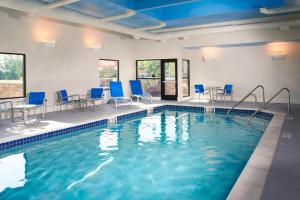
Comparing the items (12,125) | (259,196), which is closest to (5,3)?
(12,125)

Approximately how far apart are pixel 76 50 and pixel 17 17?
2.40 metres

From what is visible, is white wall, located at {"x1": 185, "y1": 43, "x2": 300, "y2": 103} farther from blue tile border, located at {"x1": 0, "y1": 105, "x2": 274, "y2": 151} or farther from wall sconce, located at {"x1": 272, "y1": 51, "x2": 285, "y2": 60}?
blue tile border, located at {"x1": 0, "y1": 105, "x2": 274, "y2": 151}

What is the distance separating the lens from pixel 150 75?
1254 cm

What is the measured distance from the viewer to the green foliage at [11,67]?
294 inches

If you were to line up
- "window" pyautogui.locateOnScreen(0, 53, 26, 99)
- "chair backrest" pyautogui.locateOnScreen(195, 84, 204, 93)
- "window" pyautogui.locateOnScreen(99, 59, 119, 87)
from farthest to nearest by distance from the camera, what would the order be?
"chair backrest" pyautogui.locateOnScreen(195, 84, 204, 93) < "window" pyautogui.locateOnScreen(99, 59, 119, 87) < "window" pyautogui.locateOnScreen(0, 53, 26, 99)

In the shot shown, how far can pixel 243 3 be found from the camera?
6.57 meters

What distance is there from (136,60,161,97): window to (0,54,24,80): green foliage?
5.90 metres

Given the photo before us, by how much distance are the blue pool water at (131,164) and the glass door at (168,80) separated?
5.28 m

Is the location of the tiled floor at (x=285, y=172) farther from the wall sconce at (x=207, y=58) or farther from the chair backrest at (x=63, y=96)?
the wall sconce at (x=207, y=58)

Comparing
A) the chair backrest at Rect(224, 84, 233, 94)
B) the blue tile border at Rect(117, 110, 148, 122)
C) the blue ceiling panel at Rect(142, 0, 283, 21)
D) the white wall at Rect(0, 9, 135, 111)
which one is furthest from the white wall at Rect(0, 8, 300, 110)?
the blue ceiling panel at Rect(142, 0, 283, 21)

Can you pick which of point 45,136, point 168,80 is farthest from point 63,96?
point 168,80

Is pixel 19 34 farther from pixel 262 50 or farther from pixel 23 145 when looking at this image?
pixel 262 50

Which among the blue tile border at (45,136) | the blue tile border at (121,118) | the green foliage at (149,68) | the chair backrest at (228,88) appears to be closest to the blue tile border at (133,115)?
the blue tile border at (121,118)

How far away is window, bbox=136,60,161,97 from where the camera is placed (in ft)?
40.4
